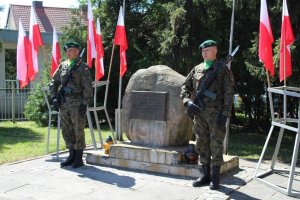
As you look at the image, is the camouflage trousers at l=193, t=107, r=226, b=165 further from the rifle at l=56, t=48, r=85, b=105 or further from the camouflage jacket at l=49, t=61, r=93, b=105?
the rifle at l=56, t=48, r=85, b=105

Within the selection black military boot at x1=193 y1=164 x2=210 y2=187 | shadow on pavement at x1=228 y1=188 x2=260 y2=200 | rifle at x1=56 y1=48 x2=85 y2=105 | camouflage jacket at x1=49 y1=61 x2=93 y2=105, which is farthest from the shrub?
shadow on pavement at x1=228 y1=188 x2=260 y2=200

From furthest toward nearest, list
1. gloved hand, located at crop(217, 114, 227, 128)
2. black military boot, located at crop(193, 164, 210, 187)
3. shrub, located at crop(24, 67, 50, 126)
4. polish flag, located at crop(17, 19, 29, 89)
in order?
shrub, located at crop(24, 67, 50, 126)
polish flag, located at crop(17, 19, 29, 89)
black military boot, located at crop(193, 164, 210, 187)
gloved hand, located at crop(217, 114, 227, 128)

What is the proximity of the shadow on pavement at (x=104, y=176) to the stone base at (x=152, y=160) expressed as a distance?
0.33 m

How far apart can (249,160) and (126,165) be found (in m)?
2.52

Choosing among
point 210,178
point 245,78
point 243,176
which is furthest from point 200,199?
point 245,78

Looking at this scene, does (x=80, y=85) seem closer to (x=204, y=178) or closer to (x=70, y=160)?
(x=70, y=160)

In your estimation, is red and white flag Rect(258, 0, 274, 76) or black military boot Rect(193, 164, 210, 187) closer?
black military boot Rect(193, 164, 210, 187)

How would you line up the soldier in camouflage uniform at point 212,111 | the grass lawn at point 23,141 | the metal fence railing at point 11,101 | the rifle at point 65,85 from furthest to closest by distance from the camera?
the metal fence railing at point 11,101
the grass lawn at point 23,141
the rifle at point 65,85
the soldier in camouflage uniform at point 212,111

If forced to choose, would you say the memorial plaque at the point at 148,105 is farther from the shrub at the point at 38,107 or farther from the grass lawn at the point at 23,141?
the shrub at the point at 38,107

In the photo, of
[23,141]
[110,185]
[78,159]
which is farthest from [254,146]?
[23,141]

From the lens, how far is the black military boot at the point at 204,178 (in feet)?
18.8

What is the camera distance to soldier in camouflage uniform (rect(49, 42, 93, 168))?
669cm

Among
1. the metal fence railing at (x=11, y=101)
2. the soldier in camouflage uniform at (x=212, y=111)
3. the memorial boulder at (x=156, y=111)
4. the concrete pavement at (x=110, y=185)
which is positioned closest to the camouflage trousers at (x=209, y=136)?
the soldier in camouflage uniform at (x=212, y=111)

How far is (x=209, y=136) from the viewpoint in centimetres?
572
